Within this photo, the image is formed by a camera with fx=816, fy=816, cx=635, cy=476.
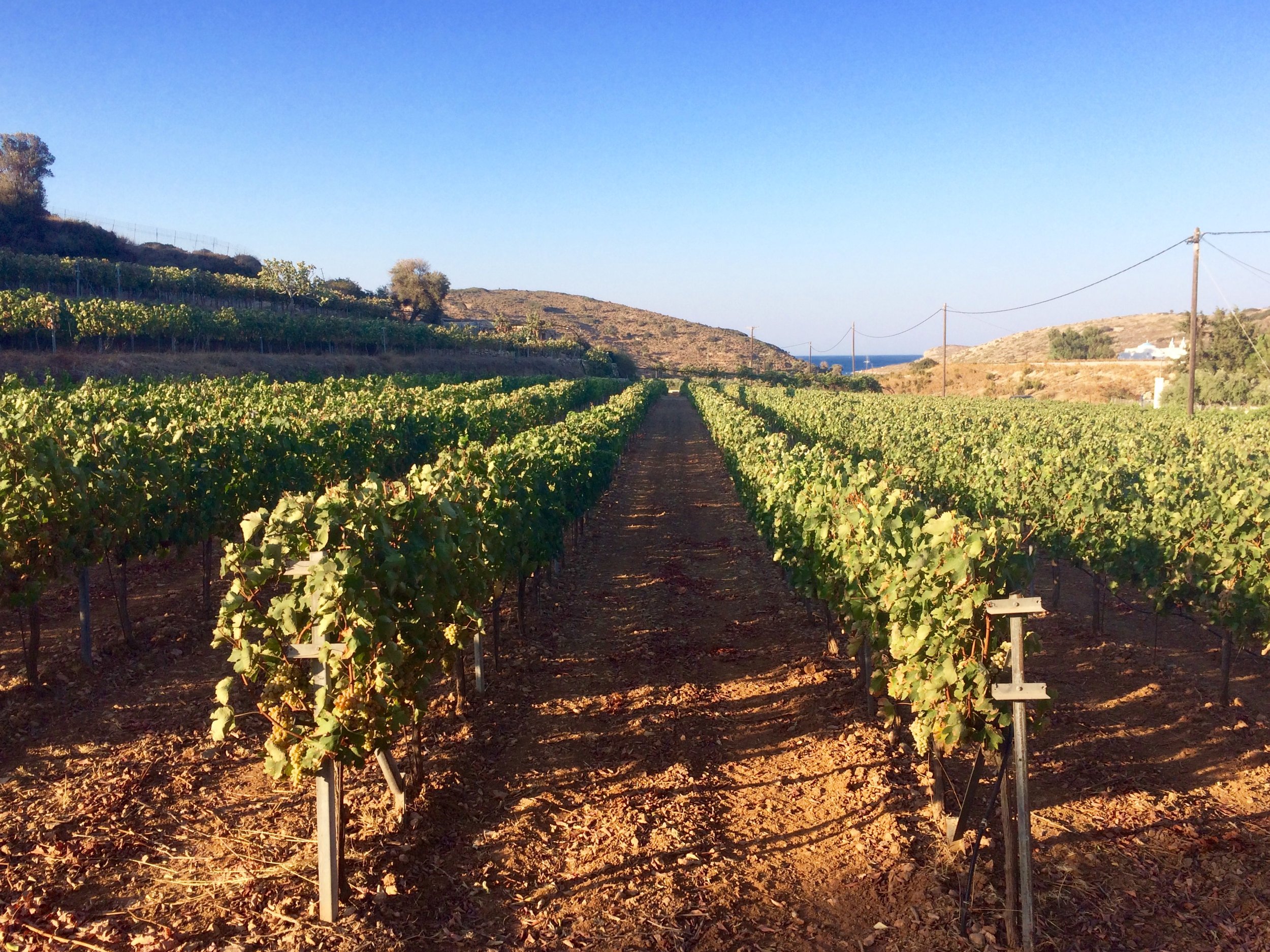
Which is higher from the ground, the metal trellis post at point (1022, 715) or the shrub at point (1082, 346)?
the shrub at point (1082, 346)

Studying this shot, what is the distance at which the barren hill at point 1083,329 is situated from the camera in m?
135

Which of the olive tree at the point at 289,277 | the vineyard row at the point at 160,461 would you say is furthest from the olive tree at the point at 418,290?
the vineyard row at the point at 160,461

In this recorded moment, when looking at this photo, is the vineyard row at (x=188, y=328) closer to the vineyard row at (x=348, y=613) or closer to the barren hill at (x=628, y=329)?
the vineyard row at (x=348, y=613)

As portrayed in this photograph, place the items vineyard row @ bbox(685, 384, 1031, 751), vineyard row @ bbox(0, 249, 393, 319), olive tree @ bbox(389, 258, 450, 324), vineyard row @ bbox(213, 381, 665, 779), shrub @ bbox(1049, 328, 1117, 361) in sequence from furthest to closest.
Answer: shrub @ bbox(1049, 328, 1117, 361), olive tree @ bbox(389, 258, 450, 324), vineyard row @ bbox(0, 249, 393, 319), vineyard row @ bbox(685, 384, 1031, 751), vineyard row @ bbox(213, 381, 665, 779)

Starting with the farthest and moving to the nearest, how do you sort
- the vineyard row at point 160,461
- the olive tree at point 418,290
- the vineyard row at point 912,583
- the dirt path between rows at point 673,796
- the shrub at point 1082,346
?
the shrub at point 1082,346 < the olive tree at point 418,290 < the vineyard row at point 160,461 < the vineyard row at point 912,583 < the dirt path between rows at point 673,796

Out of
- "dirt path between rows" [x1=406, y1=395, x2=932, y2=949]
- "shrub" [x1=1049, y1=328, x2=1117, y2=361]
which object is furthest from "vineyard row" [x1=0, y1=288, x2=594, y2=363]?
"shrub" [x1=1049, y1=328, x2=1117, y2=361]

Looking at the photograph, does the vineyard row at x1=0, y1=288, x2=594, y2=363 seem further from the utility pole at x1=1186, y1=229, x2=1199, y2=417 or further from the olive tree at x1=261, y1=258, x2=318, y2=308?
the utility pole at x1=1186, y1=229, x2=1199, y2=417

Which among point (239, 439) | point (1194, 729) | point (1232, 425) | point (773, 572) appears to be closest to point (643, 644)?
point (773, 572)

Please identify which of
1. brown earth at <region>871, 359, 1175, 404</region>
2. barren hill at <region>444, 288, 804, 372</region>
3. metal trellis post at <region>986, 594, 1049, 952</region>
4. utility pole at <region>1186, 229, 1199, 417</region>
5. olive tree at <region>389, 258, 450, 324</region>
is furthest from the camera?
barren hill at <region>444, 288, 804, 372</region>

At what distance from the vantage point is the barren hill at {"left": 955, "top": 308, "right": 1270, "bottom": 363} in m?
135

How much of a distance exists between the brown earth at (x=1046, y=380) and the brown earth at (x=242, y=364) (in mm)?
36837

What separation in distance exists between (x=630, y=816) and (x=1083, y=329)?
156772 millimetres

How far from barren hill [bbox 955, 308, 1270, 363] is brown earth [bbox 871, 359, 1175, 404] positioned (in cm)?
4690

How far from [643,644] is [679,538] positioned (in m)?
6.18
